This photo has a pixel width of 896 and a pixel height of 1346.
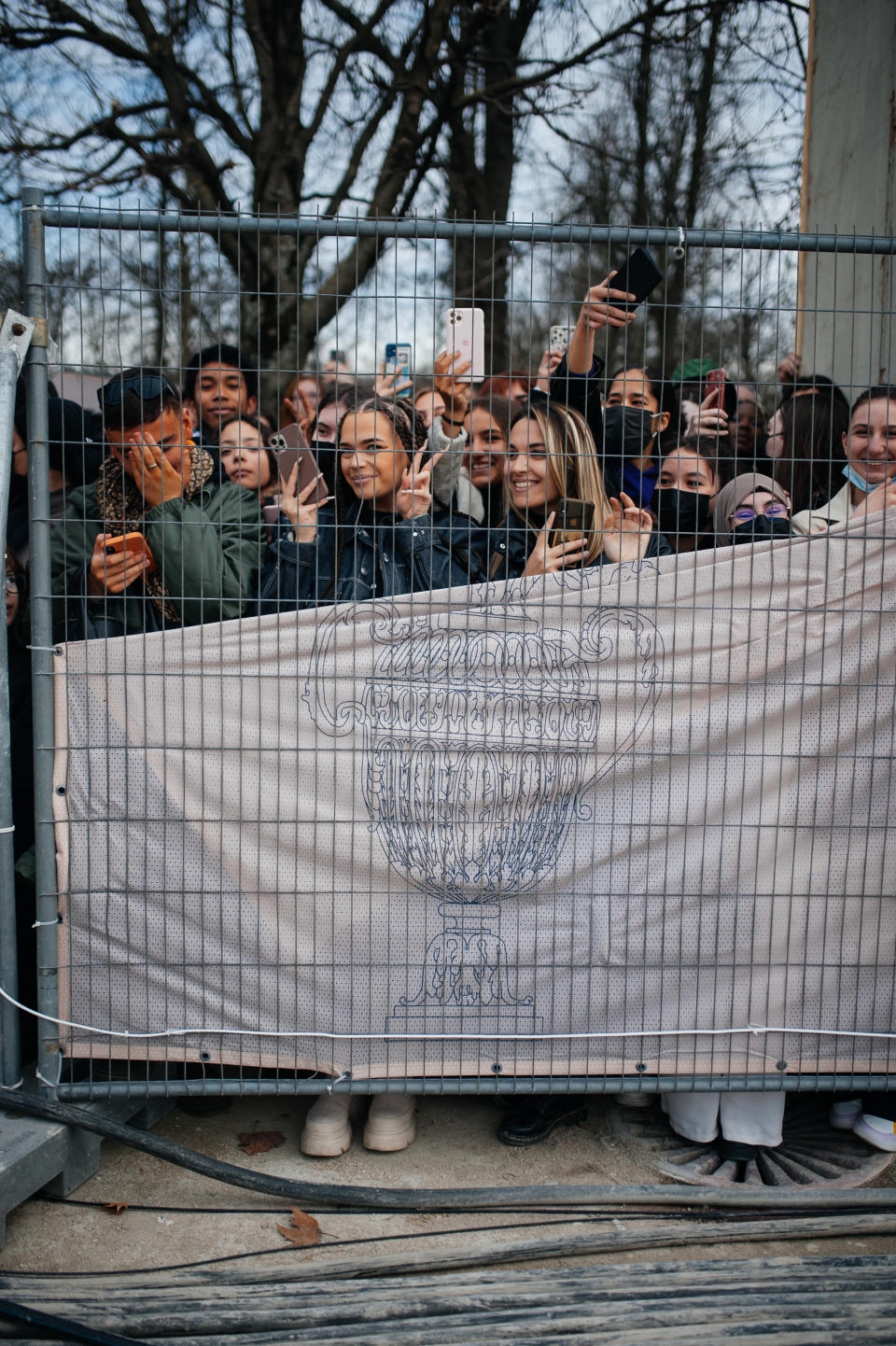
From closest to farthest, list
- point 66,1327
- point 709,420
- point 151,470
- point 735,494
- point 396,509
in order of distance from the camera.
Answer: point 66,1327 < point 151,470 < point 396,509 < point 735,494 < point 709,420

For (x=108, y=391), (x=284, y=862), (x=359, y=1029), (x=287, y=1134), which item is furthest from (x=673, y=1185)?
(x=108, y=391)

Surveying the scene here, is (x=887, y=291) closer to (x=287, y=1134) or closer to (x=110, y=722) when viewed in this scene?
(x=110, y=722)

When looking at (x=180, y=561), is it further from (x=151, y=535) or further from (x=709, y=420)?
(x=709, y=420)

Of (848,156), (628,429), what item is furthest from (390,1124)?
(848,156)

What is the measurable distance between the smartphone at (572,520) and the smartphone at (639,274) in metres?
0.61

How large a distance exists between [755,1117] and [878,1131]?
0.41 meters

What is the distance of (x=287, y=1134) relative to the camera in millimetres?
3432

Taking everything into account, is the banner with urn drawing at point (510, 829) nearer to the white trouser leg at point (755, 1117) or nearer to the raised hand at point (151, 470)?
the white trouser leg at point (755, 1117)

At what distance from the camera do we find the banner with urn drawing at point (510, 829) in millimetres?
3102

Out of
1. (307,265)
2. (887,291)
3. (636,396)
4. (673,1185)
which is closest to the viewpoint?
(673,1185)

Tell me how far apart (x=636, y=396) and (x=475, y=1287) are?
3.34 m

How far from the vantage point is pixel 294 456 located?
3.02m

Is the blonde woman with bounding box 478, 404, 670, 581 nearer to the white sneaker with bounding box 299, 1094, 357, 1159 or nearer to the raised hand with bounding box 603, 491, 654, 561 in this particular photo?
the raised hand with bounding box 603, 491, 654, 561

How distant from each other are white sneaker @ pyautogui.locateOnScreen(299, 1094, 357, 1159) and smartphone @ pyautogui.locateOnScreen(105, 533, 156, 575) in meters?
1.82
